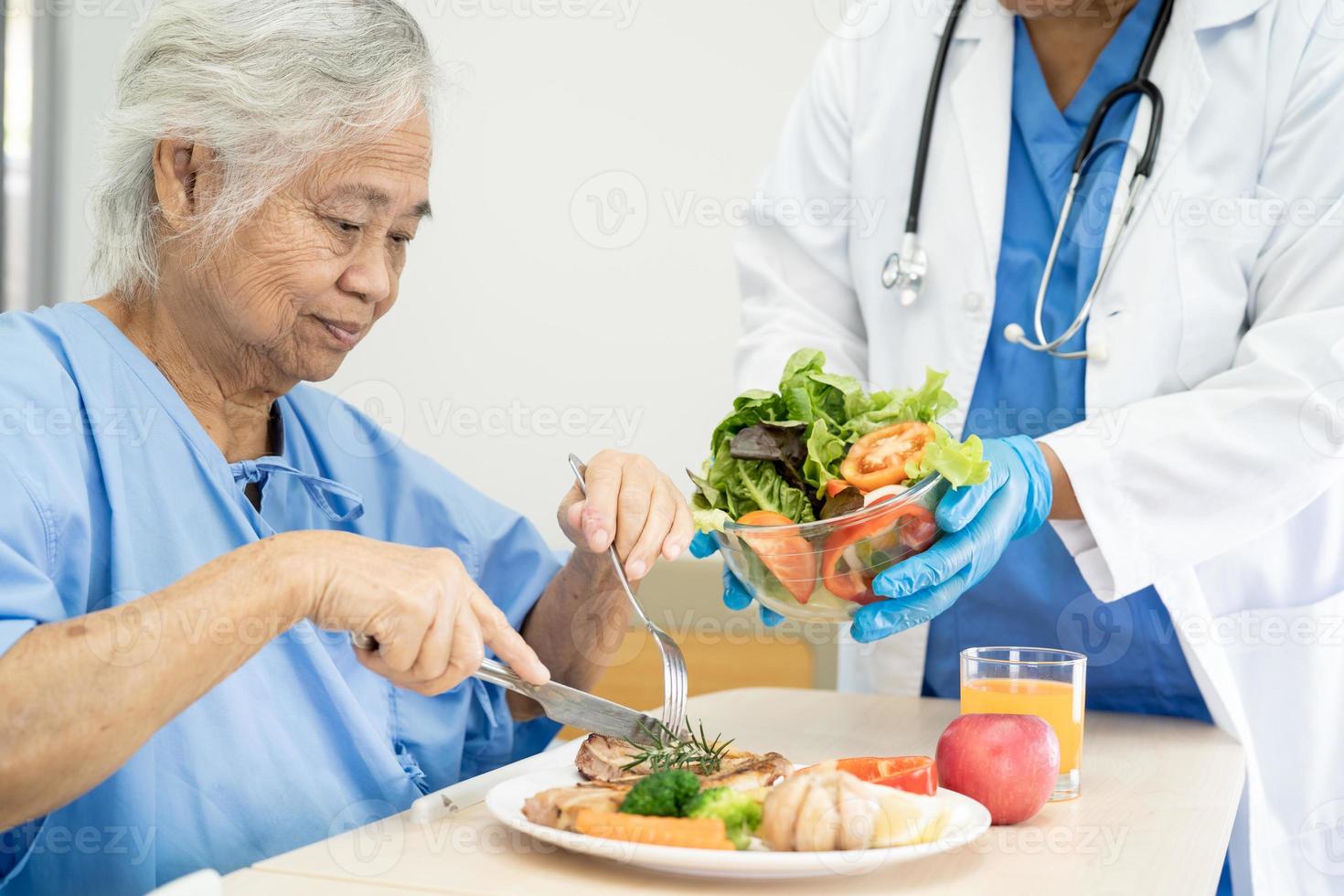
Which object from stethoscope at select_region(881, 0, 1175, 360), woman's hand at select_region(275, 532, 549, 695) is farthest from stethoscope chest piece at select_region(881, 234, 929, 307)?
woman's hand at select_region(275, 532, 549, 695)

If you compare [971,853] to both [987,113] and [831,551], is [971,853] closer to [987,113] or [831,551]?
[831,551]

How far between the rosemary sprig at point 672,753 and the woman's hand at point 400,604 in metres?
0.14

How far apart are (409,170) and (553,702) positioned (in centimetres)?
56

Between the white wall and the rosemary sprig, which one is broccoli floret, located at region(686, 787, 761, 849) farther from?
the white wall

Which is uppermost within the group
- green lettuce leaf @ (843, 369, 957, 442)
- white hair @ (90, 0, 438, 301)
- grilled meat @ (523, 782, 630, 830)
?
white hair @ (90, 0, 438, 301)

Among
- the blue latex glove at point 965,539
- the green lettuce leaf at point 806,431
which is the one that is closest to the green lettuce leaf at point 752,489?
the green lettuce leaf at point 806,431

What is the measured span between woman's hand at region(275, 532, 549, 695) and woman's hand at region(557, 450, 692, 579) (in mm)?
257

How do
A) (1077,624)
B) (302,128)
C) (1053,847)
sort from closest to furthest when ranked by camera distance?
(1053,847) < (302,128) < (1077,624)

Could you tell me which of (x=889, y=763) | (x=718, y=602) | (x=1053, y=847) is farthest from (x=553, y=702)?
(x=718, y=602)

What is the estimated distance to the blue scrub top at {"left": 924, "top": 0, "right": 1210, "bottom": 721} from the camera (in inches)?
56.7

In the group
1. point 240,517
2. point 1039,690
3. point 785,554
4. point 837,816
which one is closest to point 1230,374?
point 1039,690

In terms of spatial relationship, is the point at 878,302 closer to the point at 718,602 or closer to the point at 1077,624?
the point at 1077,624

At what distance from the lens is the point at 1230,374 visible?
53.9 inches

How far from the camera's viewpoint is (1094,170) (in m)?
1.52
